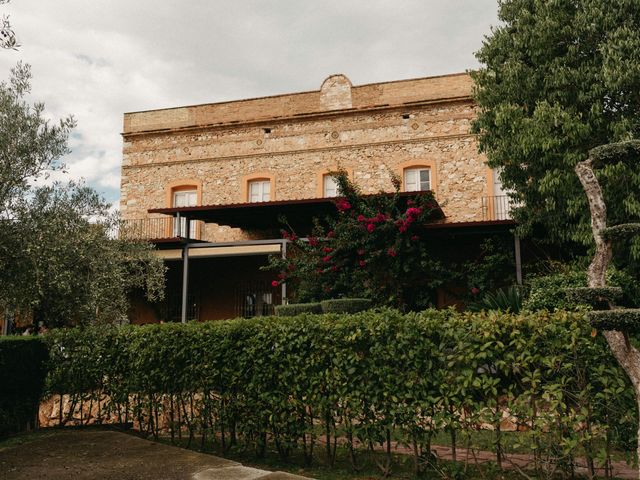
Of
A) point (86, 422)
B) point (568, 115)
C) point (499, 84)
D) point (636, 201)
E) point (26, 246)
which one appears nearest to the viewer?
point (26, 246)

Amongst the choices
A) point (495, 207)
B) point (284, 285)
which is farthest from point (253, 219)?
point (495, 207)

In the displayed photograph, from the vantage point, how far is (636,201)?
A: 9.34 metres

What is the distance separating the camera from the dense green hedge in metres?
6.84

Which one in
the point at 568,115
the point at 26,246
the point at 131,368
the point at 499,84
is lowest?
the point at 131,368

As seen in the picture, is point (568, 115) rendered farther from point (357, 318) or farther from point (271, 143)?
point (271, 143)

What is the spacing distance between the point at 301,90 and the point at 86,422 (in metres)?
13.2

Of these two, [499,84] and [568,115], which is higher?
[499,84]

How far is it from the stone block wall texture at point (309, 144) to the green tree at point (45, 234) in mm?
10293

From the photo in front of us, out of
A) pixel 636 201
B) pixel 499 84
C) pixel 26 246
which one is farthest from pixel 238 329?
pixel 499 84

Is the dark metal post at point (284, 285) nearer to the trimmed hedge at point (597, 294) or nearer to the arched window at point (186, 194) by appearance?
the arched window at point (186, 194)

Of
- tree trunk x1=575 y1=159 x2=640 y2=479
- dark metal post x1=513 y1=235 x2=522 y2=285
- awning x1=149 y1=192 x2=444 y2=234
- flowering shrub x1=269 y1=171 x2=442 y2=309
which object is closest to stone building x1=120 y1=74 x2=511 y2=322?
awning x1=149 y1=192 x2=444 y2=234

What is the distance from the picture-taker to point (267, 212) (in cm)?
1441

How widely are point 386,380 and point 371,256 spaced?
23.5 ft

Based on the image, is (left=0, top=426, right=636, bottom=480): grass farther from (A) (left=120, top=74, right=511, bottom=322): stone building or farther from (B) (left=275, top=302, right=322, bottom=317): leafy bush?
(A) (left=120, top=74, right=511, bottom=322): stone building
